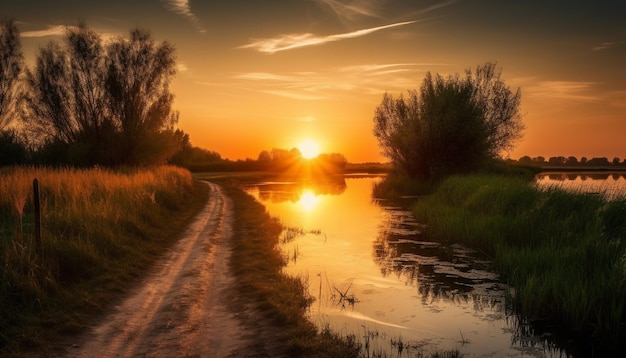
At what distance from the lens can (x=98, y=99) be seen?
41125mm

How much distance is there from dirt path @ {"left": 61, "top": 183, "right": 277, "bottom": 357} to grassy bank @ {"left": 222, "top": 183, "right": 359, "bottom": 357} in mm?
352

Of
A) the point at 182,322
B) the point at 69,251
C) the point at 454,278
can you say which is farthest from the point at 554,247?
the point at 69,251

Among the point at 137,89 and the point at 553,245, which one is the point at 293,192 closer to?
the point at 137,89

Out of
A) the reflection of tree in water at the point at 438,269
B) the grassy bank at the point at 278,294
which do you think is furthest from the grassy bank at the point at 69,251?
the reflection of tree in water at the point at 438,269

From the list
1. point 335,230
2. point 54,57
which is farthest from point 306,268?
point 54,57

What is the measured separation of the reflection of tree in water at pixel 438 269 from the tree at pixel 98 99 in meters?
29.5

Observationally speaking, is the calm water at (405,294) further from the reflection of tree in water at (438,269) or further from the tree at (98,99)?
the tree at (98,99)

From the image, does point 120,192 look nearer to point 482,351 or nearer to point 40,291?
point 40,291

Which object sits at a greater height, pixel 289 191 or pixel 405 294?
pixel 289 191

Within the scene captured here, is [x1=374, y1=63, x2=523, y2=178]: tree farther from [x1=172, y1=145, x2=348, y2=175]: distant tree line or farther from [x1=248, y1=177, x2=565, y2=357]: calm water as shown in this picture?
[x1=172, y1=145, x2=348, y2=175]: distant tree line

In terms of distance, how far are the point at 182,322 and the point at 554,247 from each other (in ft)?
35.5

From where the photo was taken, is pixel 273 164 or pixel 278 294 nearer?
pixel 278 294

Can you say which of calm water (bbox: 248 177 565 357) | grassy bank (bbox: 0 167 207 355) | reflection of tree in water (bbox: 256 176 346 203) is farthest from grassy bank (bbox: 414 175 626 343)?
reflection of tree in water (bbox: 256 176 346 203)

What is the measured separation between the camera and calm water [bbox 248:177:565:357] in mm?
8773
